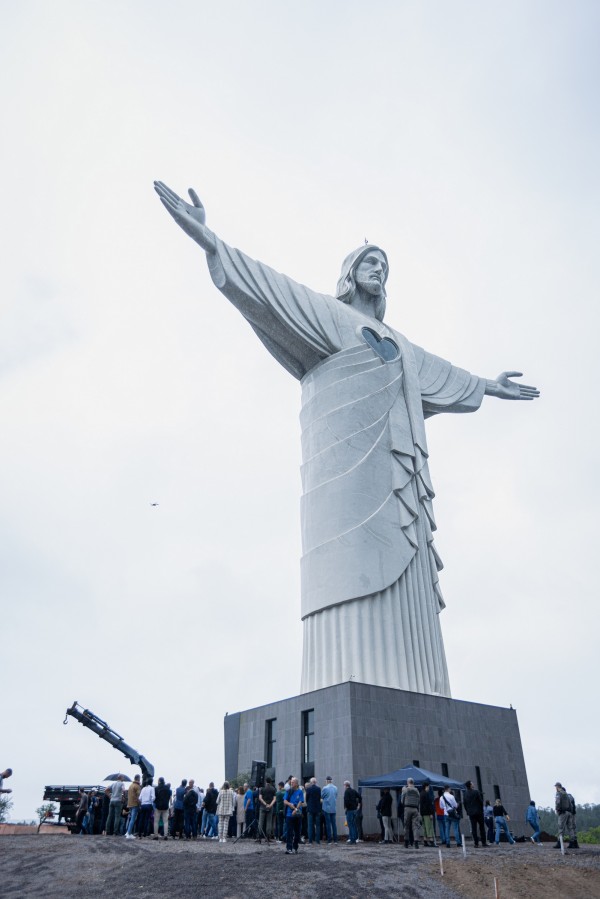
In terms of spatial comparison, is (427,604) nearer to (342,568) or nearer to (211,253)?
(342,568)

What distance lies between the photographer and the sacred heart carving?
22.9 metres

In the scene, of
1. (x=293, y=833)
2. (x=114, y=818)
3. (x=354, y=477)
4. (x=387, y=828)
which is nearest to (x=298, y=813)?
(x=293, y=833)

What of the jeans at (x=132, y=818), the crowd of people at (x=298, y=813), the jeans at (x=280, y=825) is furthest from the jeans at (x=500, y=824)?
the jeans at (x=132, y=818)

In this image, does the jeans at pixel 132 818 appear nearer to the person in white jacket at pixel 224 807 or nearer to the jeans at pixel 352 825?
the person in white jacket at pixel 224 807

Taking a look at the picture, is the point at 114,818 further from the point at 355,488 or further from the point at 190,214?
the point at 190,214

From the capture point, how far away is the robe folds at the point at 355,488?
18.8 m

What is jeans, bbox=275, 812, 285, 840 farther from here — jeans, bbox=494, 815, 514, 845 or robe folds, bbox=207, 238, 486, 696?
jeans, bbox=494, 815, 514, 845

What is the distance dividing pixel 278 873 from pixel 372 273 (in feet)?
63.5

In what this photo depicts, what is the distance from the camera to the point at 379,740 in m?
16.7

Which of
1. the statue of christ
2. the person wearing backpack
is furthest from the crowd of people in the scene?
Answer: the statue of christ

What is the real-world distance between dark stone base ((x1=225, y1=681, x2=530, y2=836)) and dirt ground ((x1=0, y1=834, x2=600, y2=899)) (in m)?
4.42

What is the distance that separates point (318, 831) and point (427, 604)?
26.0ft

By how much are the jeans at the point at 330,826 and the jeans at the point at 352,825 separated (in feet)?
1.13

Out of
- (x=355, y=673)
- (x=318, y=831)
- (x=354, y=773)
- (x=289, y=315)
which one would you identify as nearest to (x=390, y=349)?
(x=289, y=315)
